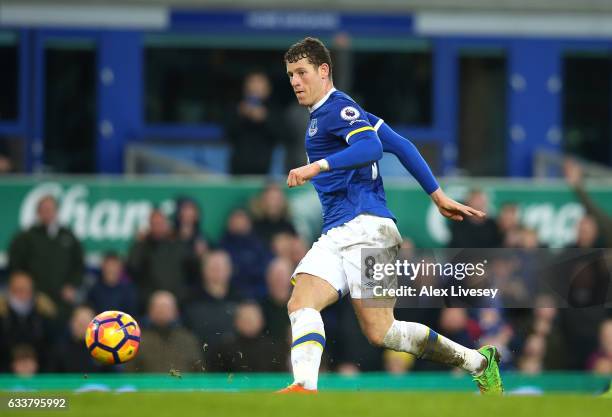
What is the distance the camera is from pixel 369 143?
7652mm

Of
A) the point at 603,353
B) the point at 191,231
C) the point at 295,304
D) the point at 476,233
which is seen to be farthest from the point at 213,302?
the point at 295,304

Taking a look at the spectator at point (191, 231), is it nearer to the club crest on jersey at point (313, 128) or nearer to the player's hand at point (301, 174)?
the club crest on jersey at point (313, 128)

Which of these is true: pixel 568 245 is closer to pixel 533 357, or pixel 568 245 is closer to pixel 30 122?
pixel 533 357

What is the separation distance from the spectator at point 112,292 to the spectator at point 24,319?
429mm

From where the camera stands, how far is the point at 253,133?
546 inches

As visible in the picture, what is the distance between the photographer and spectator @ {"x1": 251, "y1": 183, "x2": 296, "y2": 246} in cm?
1319

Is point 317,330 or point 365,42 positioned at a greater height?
point 365,42

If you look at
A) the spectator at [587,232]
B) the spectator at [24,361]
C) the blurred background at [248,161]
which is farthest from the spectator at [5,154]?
the spectator at [587,232]

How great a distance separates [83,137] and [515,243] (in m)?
5.13

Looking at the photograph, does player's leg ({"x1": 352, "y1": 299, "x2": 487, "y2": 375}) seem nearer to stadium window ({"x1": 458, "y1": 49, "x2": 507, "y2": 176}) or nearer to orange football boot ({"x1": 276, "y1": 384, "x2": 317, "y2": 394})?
orange football boot ({"x1": 276, "y1": 384, "x2": 317, "y2": 394})

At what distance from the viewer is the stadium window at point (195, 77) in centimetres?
1547

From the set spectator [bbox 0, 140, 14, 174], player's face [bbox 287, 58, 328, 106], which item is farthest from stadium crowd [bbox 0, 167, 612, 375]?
player's face [bbox 287, 58, 328, 106]

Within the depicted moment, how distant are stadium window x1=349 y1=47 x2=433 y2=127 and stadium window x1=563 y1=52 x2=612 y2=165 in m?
1.77

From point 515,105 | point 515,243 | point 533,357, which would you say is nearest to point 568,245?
point 515,243
